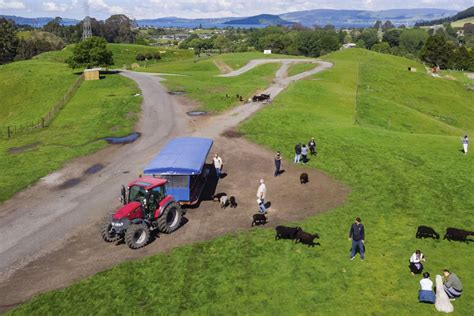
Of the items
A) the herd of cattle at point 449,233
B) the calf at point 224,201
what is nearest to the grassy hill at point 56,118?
the calf at point 224,201

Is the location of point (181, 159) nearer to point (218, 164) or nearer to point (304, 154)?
point (218, 164)

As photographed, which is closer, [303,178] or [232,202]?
[232,202]

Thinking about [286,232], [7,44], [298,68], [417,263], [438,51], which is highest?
[7,44]

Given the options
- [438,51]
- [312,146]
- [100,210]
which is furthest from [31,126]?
[438,51]

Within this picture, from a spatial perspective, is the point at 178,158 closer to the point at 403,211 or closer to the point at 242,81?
the point at 403,211

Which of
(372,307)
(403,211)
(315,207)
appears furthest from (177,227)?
(403,211)

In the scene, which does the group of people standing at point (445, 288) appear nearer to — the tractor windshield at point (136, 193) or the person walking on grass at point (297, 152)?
the tractor windshield at point (136, 193)

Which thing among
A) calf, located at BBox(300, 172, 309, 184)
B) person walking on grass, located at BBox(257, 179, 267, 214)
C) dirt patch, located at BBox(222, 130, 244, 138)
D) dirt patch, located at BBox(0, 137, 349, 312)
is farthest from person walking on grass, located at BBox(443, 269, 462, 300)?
dirt patch, located at BBox(222, 130, 244, 138)
